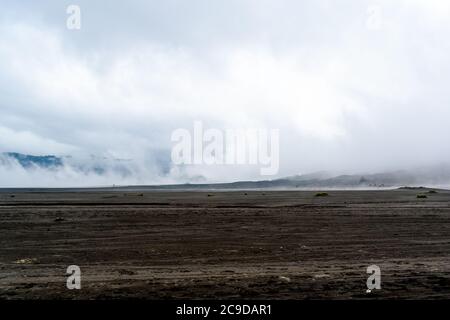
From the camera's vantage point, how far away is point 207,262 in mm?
14602

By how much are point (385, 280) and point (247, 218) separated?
19.1 metres

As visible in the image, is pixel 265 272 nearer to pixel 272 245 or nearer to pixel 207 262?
pixel 207 262

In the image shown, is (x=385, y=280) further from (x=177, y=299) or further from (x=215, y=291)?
(x=177, y=299)

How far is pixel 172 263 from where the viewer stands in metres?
14.5

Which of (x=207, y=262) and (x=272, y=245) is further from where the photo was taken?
(x=272, y=245)

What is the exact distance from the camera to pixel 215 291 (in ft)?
34.9

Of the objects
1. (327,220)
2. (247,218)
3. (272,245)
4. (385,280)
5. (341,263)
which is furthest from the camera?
(247,218)

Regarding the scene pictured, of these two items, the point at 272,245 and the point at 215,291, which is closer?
the point at 215,291

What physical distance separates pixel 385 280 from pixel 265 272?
140 inches
